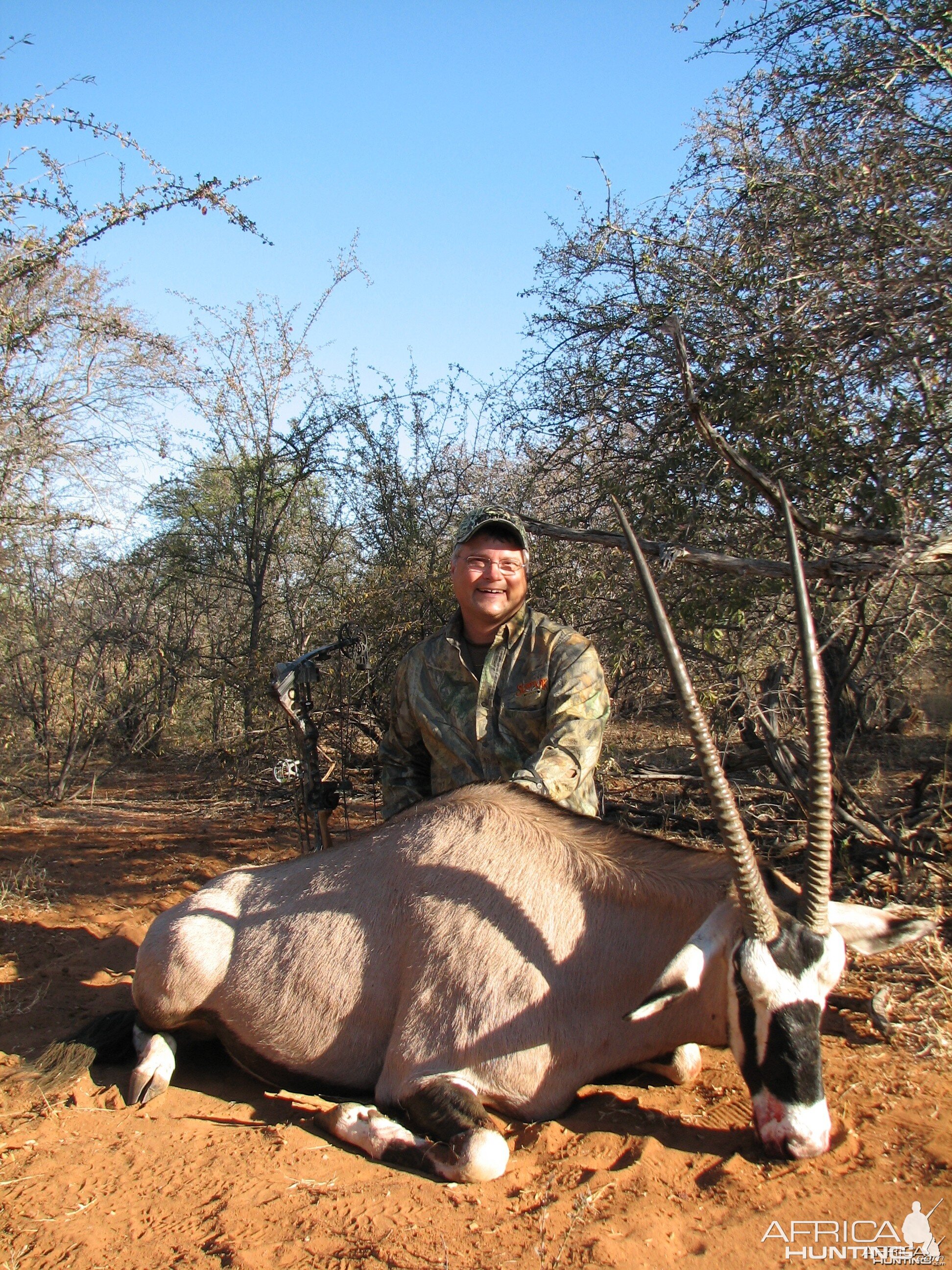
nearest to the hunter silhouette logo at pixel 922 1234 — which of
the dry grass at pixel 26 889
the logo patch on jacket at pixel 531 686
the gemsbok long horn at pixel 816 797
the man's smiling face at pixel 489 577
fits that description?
the gemsbok long horn at pixel 816 797

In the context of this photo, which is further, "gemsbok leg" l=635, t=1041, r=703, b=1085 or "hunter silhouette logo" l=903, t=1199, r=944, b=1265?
"gemsbok leg" l=635, t=1041, r=703, b=1085

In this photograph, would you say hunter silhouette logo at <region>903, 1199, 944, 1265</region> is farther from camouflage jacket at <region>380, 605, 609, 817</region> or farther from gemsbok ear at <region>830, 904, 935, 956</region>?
camouflage jacket at <region>380, 605, 609, 817</region>

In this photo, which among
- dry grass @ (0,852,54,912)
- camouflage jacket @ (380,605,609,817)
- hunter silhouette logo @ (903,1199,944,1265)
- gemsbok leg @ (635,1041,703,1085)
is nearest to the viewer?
hunter silhouette logo @ (903,1199,944,1265)

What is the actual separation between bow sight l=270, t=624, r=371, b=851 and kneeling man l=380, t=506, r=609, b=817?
0.81 metres

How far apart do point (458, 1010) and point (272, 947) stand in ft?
3.27

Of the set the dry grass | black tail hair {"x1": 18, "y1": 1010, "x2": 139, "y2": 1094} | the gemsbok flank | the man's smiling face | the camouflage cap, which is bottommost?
black tail hair {"x1": 18, "y1": 1010, "x2": 139, "y2": 1094}

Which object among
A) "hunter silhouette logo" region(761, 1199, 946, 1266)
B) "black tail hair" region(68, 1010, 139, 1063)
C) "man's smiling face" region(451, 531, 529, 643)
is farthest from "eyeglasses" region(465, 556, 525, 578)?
"hunter silhouette logo" region(761, 1199, 946, 1266)

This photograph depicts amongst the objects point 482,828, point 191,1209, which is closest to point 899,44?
point 482,828

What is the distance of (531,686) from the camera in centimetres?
436

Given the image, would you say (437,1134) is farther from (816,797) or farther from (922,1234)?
(816,797)

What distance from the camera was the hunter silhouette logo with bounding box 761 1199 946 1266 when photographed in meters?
2.26

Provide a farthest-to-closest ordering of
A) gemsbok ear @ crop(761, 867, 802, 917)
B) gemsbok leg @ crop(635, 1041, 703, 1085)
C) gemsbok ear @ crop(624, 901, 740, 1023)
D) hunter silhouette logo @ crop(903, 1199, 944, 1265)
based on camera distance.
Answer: gemsbok leg @ crop(635, 1041, 703, 1085), gemsbok ear @ crop(761, 867, 802, 917), gemsbok ear @ crop(624, 901, 740, 1023), hunter silhouette logo @ crop(903, 1199, 944, 1265)

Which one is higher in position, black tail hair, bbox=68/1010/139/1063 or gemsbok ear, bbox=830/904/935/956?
gemsbok ear, bbox=830/904/935/956

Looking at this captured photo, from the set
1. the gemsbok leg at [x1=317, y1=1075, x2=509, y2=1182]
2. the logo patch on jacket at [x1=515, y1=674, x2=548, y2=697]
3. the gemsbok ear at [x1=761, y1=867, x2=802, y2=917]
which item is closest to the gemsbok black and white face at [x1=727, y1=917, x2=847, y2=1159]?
the gemsbok ear at [x1=761, y1=867, x2=802, y2=917]
